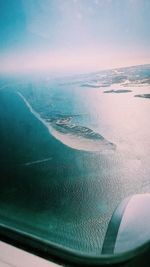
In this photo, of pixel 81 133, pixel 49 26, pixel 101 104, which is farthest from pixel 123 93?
pixel 49 26

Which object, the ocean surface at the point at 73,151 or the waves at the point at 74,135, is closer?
the ocean surface at the point at 73,151

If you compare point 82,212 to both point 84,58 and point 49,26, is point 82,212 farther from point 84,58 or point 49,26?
point 49,26

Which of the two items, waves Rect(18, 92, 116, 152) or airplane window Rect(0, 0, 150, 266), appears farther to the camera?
waves Rect(18, 92, 116, 152)

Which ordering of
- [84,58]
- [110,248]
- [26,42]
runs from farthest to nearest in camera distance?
[26,42]
[84,58]
[110,248]

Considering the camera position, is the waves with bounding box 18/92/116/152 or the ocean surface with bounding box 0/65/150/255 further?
the waves with bounding box 18/92/116/152

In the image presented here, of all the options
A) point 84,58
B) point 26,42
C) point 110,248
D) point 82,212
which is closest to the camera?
point 110,248
